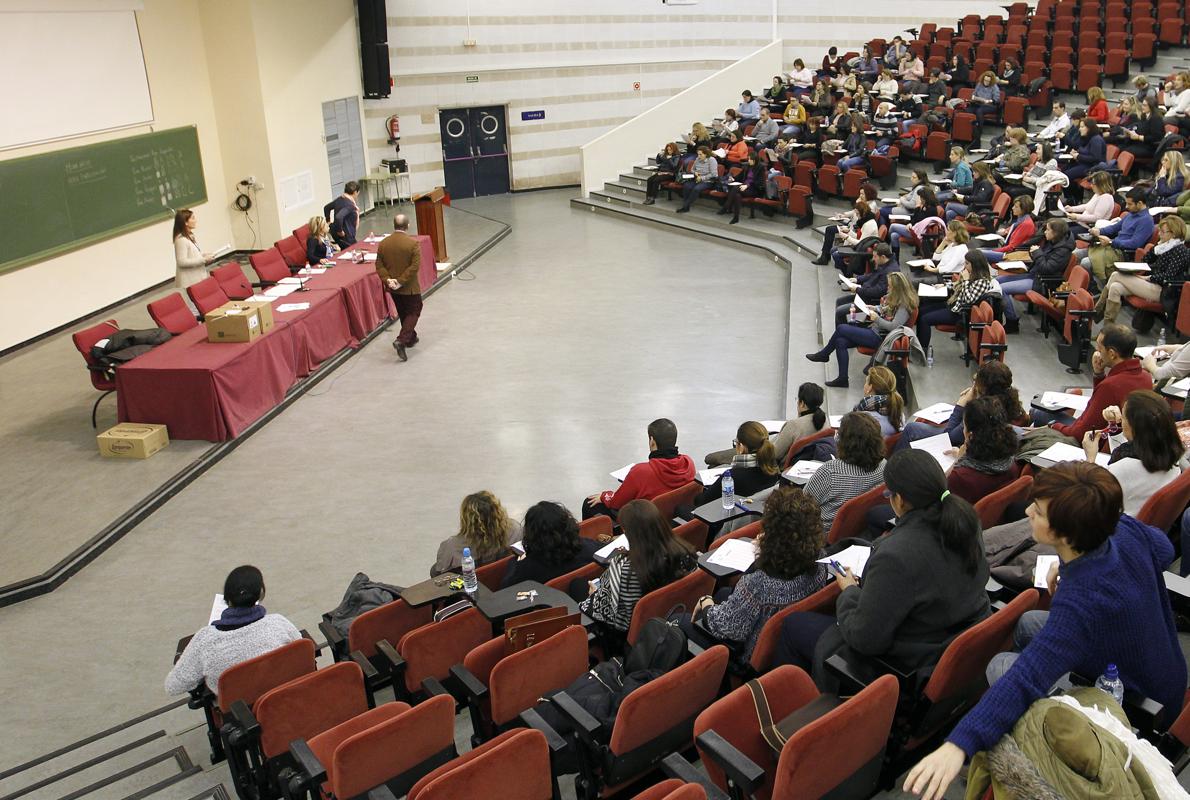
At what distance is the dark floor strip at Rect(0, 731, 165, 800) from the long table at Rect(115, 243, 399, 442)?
13.0 feet

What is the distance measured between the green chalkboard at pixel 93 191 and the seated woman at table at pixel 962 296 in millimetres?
9595

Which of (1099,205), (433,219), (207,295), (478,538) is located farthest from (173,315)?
(1099,205)

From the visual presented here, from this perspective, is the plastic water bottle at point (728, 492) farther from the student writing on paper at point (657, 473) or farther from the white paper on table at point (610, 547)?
the white paper on table at point (610, 547)

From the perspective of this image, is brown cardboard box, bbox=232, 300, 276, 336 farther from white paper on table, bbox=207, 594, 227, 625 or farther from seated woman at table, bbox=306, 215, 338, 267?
white paper on table, bbox=207, 594, 227, 625

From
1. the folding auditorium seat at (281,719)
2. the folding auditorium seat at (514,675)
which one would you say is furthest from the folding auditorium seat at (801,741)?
the folding auditorium seat at (281,719)

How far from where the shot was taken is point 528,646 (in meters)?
3.93

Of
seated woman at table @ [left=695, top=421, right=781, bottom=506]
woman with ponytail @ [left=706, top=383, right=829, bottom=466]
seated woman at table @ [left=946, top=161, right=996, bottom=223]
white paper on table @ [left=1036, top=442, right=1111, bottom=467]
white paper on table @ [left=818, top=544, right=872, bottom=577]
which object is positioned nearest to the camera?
white paper on table @ [left=818, top=544, right=872, bottom=577]

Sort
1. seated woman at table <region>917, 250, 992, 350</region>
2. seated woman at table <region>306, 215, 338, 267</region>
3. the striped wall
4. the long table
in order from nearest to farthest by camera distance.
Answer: the long table → seated woman at table <region>917, 250, 992, 350</region> → seated woman at table <region>306, 215, 338, 267</region> → the striped wall

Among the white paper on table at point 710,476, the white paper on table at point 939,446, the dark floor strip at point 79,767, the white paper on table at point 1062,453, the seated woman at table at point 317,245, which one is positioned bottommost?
the dark floor strip at point 79,767

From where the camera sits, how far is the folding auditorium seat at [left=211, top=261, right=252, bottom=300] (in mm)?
10477

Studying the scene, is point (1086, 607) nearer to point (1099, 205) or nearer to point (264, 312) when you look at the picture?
point (264, 312)

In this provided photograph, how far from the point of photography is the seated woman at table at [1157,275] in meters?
7.60

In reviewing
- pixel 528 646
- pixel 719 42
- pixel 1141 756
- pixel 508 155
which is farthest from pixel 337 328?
pixel 719 42

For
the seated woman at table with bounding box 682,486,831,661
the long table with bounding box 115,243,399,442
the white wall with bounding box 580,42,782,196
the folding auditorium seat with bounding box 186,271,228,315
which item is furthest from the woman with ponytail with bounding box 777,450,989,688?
the white wall with bounding box 580,42,782,196
